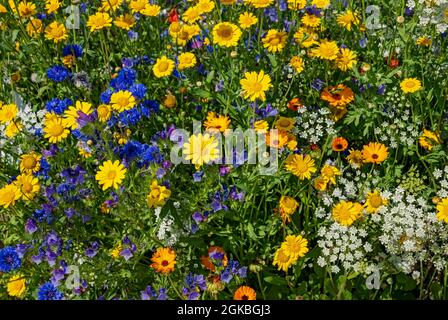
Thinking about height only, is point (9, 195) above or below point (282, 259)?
above

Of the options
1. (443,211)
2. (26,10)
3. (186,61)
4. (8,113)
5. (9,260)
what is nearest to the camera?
(443,211)

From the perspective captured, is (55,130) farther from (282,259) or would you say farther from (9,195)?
(282,259)

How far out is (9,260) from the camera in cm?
312

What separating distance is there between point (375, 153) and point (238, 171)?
0.75 metres

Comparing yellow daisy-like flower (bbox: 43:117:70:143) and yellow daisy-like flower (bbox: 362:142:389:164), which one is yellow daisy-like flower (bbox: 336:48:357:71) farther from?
yellow daisy-like flower (bbox: 43:117:70:143)

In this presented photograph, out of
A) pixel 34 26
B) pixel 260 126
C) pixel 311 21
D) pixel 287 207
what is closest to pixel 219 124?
pixel 260 126

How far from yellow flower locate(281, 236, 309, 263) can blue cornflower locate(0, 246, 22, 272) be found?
53.1 inches

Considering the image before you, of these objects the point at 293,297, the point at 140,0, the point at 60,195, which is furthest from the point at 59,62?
the point at 293,297

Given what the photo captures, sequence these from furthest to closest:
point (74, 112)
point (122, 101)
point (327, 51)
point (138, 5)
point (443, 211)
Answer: point (138, 5) → point (327, 51) → point (122, 101) → point (74, 112) → point (443, 211)

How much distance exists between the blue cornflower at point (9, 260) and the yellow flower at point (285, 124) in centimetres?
154

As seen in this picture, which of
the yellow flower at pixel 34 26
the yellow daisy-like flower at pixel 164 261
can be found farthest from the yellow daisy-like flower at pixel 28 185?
the yellow flower at pixel 34 26

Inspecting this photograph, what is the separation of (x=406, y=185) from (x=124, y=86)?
1653 millimetres

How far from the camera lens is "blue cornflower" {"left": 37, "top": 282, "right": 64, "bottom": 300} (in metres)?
3.07

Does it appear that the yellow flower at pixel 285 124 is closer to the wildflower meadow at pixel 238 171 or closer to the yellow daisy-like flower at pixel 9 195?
the wildflower meadow at pixel 238 171
